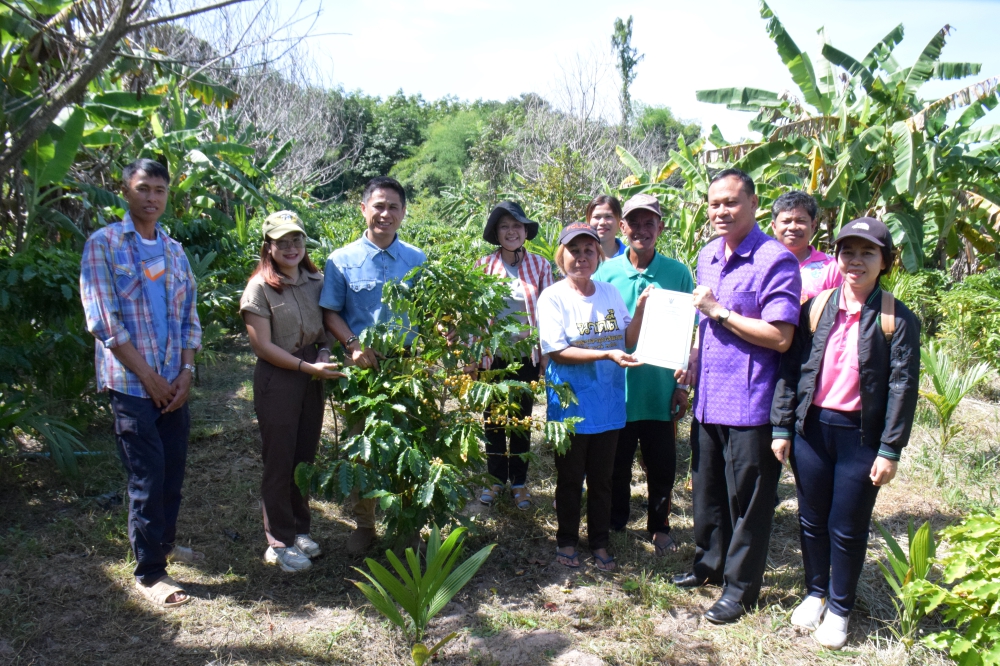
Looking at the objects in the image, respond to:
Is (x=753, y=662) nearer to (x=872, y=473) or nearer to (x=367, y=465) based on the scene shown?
(x=872, y=473)

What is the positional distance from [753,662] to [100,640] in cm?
286

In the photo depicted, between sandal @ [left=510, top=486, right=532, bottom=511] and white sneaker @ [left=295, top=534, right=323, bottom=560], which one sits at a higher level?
sandal @ [left=510, top=486, right=532, bottom=511]

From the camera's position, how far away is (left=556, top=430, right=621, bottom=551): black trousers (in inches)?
147

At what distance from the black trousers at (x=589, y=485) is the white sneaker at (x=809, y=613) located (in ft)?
3.36

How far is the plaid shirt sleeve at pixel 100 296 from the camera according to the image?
10.6 feet

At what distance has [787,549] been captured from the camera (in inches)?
162

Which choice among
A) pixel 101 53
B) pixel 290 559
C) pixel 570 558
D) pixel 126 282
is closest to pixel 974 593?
pixel 570 558

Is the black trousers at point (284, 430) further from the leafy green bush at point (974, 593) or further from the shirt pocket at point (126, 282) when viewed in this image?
the leafy green bush at point (974, 593)

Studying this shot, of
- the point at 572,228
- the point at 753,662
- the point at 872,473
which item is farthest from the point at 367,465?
the point at 872,473

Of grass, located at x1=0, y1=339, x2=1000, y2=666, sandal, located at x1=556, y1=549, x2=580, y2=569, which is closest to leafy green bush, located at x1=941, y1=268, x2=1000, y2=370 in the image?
grass, located at x1=0, y1=339, x2=1000, y2=666

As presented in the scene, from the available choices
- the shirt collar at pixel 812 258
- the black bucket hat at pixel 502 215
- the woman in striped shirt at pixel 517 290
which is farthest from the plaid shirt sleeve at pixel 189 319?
the shirt collar at pixel 812 258

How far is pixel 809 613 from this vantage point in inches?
128

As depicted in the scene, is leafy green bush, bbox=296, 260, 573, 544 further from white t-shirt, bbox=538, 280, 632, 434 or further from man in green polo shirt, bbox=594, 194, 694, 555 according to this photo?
man in green polo shirt, bbox=594, 194, 694, 555

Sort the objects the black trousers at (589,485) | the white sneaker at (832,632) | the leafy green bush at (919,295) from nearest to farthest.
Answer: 1. the white sneaker at (832,632)
2. the black trousers at (589,485)
3. the leafy green bush at (919,295)
